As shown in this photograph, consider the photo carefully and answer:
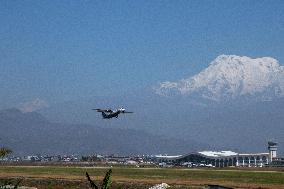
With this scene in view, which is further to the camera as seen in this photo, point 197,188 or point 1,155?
point 197,188

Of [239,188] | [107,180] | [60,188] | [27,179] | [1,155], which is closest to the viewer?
[107,180]

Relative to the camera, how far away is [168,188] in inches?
3693

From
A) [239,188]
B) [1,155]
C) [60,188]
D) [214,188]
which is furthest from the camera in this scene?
[60,188]

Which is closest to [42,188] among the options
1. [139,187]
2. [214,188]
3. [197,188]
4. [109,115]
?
[139,187]

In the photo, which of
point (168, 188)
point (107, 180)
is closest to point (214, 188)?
point (107, 180)

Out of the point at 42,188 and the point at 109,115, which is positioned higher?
the point at 109,115

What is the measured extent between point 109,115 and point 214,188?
41.4ft

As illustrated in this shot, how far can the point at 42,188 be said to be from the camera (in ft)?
341

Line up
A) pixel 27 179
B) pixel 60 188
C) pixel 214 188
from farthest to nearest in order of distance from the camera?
pixel 27 179
pixel 60 188
pixel 214 188

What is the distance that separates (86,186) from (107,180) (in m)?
86.1

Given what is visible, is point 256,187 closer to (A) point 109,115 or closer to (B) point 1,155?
(A) point 109,115

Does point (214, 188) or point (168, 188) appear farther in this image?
point (168, 188)

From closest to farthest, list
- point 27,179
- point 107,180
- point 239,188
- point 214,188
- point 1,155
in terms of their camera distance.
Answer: point 107,180 → point 214,188 → point 1,155 → point 239,188 → point 27,179

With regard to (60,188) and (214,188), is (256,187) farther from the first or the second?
(214,188)
